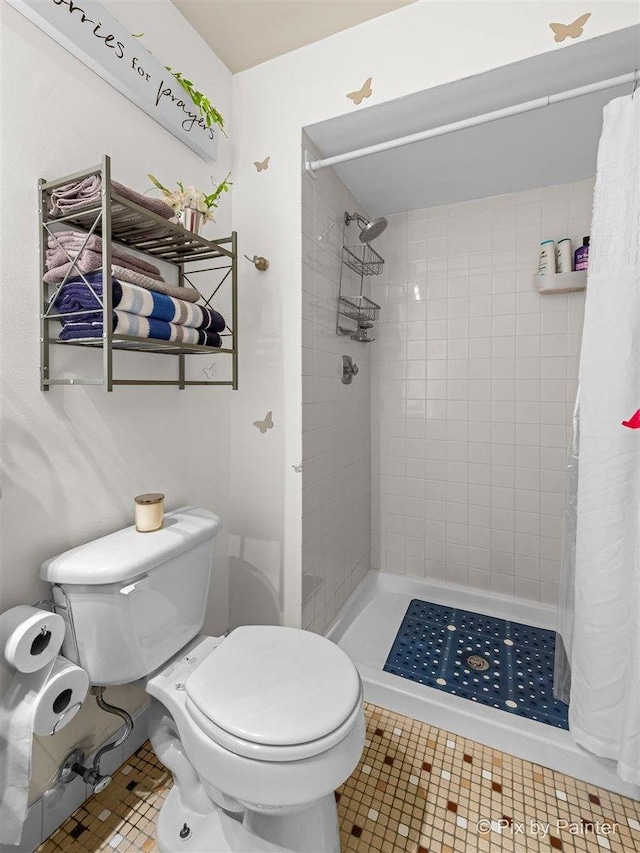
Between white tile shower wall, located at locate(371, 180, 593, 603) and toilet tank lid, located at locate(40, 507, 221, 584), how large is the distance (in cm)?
133

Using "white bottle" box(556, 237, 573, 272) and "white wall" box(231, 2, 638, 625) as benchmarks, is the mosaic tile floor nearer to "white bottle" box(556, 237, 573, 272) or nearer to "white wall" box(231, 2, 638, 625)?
"white wall" box(231, 2, 638, 625)

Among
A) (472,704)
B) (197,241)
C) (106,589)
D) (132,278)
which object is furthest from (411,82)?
(472,704)

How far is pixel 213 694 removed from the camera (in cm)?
91

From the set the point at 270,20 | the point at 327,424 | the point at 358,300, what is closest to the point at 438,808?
the point at 327,424

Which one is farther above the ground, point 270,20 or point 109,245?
point 270,20

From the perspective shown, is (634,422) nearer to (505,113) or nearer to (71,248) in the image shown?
(505,113)

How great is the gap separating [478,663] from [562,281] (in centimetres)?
162

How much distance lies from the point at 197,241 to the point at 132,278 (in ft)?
0.87

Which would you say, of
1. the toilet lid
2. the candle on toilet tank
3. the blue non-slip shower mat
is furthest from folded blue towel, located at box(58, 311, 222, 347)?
the blue non-slip shower mat

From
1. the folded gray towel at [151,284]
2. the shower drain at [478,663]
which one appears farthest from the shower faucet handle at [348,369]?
the shower drain at [478,663]

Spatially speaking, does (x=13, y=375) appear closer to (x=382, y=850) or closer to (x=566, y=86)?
(x=382, y=850)

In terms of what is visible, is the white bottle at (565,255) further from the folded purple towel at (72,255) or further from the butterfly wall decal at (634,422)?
the folded purple towel at (72,255)

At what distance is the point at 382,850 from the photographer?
104 cm

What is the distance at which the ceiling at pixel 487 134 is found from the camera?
1.22 m
